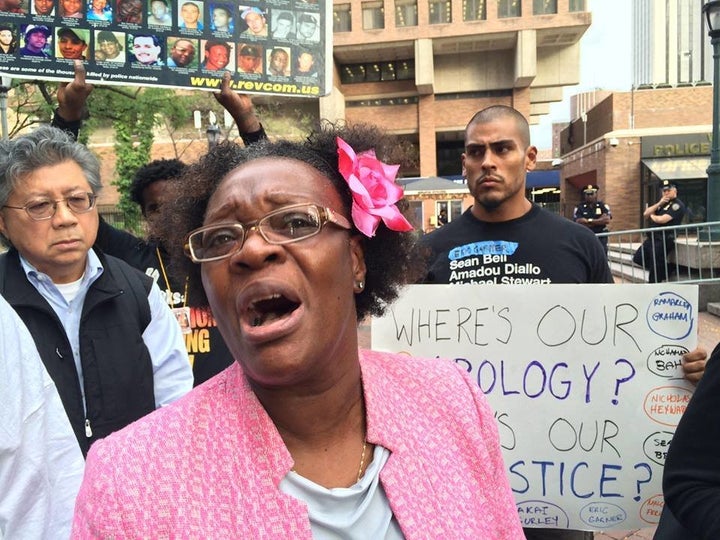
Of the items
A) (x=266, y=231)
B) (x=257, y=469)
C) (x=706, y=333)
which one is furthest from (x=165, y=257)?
(x=706, y=333)

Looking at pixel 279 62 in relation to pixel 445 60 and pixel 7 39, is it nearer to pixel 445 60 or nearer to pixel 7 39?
pixel 7 39

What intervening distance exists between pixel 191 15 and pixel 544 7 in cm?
3576

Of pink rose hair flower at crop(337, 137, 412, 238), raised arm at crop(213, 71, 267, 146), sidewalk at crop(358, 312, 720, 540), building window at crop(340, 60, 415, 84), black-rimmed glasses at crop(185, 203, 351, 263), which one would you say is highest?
building window at crop(340, 60, 415, 84)

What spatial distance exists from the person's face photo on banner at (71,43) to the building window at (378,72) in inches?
1432

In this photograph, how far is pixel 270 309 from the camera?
1.26 metres

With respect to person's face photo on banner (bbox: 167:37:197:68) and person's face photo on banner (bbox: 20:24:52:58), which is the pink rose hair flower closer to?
person's face photo on banner (bbox: 167:37:197:68)

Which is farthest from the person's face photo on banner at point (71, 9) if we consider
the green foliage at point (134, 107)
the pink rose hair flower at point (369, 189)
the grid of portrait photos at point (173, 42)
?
the green foliage at point (134, 107)

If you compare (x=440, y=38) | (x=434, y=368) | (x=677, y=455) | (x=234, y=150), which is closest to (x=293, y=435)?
(x=434, y=368)

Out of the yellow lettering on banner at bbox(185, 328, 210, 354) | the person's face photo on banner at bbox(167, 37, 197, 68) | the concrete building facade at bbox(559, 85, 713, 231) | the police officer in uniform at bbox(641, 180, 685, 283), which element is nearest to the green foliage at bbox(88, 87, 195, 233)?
the police officer in uniform at bbox(641, 180, 685, 283)

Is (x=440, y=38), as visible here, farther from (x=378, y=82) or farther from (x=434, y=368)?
(x=434, y=368)

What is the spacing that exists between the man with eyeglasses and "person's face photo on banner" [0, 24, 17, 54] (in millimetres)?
825

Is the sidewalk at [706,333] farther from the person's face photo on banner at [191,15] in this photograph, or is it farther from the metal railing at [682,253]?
the person's face photo on banner at [191,15]

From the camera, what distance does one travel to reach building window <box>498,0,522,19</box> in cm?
3438

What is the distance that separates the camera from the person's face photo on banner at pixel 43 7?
9.77 feet
